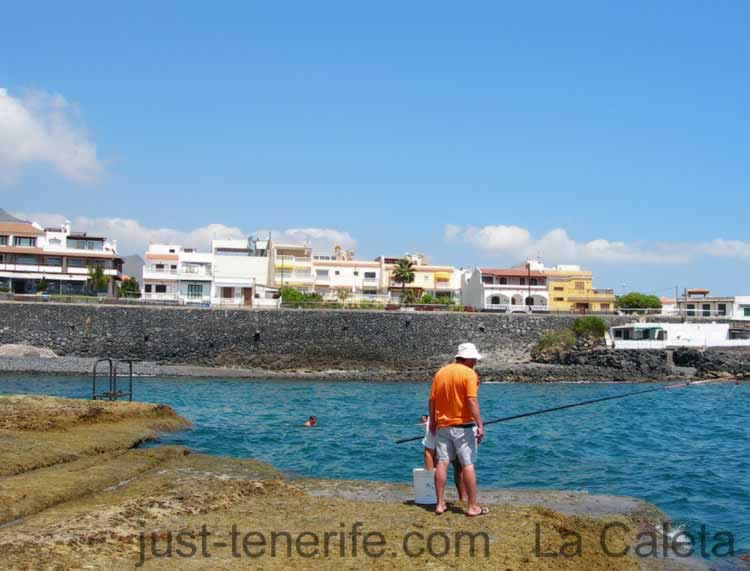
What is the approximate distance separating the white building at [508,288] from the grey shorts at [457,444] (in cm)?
6509

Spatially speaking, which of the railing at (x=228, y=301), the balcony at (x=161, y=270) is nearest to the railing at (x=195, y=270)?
the balcony at (x=161, y=270)

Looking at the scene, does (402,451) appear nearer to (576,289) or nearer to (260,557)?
(260,557)

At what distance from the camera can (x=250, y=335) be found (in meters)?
51.9

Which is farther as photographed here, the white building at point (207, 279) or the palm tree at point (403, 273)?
the palm tree at point (403, 273)

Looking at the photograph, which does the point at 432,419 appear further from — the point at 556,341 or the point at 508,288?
the point at 508,288

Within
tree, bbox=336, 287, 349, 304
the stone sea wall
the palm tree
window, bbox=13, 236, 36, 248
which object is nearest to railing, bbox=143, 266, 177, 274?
window, bbox=13, 236, 36, 248

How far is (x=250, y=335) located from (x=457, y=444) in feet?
143

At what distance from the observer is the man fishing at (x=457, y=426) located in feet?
30.8

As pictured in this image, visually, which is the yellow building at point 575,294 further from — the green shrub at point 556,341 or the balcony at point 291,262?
the balcony at point 291,262

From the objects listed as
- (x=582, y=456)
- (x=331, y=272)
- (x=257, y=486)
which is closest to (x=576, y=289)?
(x=331, y=272)

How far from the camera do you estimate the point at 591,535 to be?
9.21 metres

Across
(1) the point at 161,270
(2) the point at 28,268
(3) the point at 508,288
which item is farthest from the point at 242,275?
(3) the point at 508,288

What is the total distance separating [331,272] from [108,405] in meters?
59.0

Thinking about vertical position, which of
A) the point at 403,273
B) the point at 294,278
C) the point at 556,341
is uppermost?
the point at 403,273
